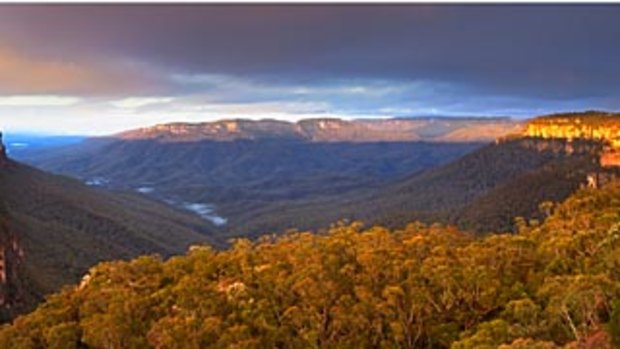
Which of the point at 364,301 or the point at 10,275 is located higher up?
the point at 364,301

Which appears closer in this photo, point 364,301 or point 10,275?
point 364,301

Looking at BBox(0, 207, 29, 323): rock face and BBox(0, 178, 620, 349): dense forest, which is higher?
BBox(0, 178, 620, 349): dense forest

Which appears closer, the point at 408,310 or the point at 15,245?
the point at 408,310

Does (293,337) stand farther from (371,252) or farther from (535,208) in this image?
(535,208)

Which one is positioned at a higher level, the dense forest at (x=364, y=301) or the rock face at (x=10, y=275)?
the dense forest at (x=364, y=301)

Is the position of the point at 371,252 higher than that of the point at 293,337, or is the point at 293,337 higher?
the point at 371,252

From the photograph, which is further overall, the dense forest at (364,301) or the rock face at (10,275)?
the rock face at (10,275)

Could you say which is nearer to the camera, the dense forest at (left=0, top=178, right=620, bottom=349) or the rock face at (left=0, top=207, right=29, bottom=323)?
the dense forest at (left=0, top=178, right=620, bottom=349)

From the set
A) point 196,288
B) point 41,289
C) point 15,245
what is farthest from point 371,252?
point 15,245
